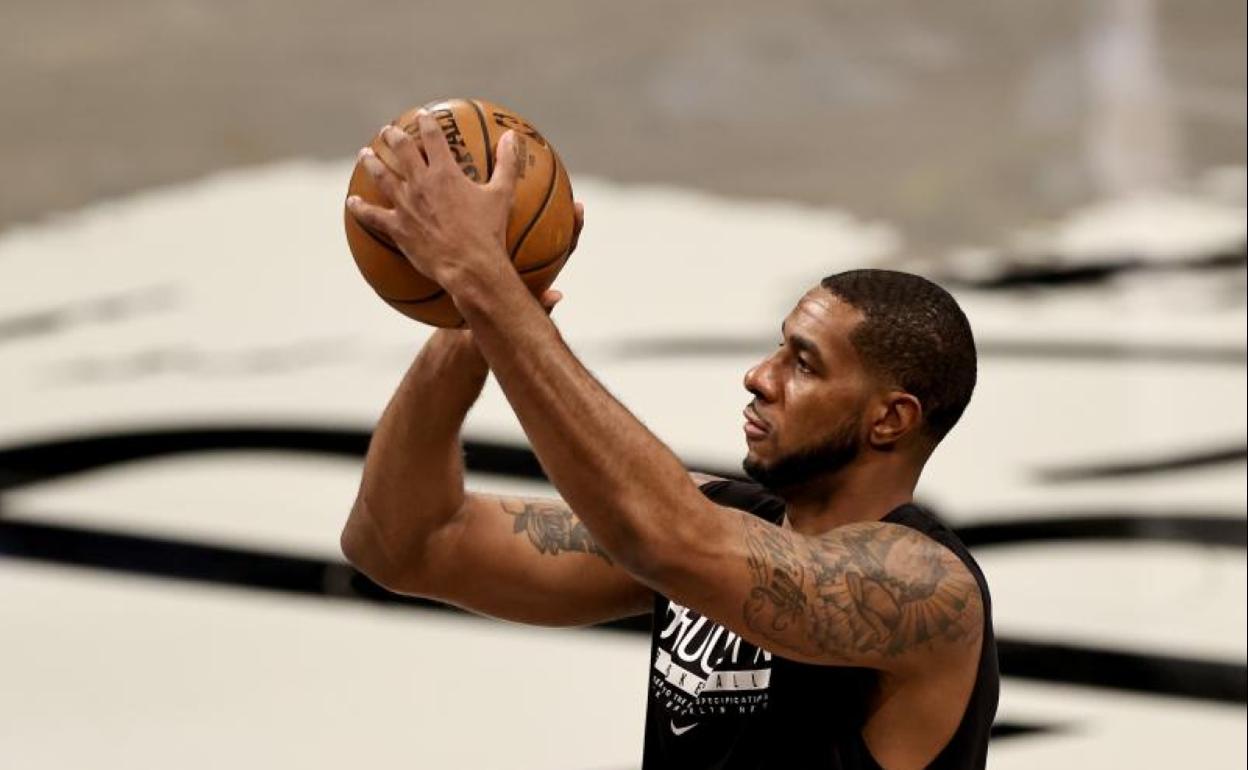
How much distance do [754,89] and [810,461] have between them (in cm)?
203

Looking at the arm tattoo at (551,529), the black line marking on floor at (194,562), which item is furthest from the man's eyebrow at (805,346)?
the black line marking on floor at (194,562)

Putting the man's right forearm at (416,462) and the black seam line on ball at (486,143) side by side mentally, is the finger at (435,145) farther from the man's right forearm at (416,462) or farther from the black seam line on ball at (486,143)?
the man's right forearm at (416,462)

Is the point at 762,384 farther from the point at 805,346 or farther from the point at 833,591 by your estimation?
the point at 833,591

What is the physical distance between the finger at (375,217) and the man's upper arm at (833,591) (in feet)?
1.42

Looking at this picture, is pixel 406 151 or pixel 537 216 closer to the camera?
pixel 406 151

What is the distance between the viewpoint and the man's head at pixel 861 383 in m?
1.91

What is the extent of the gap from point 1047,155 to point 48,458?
237 centimetres

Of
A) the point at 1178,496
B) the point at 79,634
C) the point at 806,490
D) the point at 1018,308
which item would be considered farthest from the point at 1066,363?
the point at 79,634

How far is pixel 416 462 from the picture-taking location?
2051mm

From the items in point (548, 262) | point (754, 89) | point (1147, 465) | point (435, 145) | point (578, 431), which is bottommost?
point (1147, 465)

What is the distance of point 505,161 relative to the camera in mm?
1669

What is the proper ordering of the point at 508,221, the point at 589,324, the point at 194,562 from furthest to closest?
1. the point at 589,324
2. the point at 194,562
3. the point at 508,221

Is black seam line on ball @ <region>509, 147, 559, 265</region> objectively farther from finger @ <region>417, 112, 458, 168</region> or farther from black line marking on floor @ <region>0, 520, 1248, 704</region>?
Result: black line marking on floor @ <region>0, 520, 1248, 704</region>

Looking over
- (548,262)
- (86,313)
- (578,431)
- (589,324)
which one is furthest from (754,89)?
(578,431)
